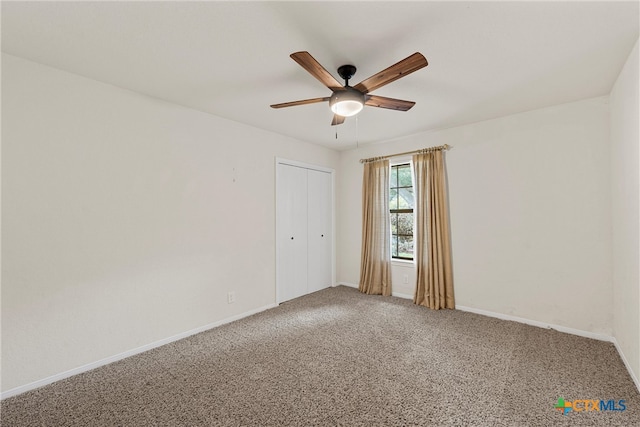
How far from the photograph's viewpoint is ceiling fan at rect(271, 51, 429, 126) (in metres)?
1.59

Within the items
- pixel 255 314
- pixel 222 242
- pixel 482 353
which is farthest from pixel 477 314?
pixel 222 242

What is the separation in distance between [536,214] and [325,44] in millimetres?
2819

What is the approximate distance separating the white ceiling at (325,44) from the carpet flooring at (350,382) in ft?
7.68

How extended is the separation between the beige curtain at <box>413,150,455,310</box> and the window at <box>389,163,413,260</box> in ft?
1.08

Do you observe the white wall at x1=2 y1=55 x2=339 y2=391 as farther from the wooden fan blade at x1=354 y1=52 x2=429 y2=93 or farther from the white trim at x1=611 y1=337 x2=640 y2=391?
the white trim at x1=611 y1=337 x2=640 y2=391

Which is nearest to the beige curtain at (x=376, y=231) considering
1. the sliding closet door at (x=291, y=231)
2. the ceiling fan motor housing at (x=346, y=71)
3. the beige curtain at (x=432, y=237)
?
the beige curtain at (x=432, y=237)

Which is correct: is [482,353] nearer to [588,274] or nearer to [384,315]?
[384,315]

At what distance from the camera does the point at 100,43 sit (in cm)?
182

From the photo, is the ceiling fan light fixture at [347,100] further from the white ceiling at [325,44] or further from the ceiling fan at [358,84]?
the white ceiling at [325,44]

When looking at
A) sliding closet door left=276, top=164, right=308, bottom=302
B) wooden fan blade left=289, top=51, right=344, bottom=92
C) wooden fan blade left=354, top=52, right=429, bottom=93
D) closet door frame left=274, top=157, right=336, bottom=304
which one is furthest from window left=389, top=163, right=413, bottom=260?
wooden fan blade left=289, top=51, right=344, bottom=92

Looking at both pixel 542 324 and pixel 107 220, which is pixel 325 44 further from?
pixel 542 324

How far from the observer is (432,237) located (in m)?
3.64

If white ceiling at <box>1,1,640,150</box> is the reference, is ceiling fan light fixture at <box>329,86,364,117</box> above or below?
below

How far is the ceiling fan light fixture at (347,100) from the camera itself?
Answer: 196 cm
